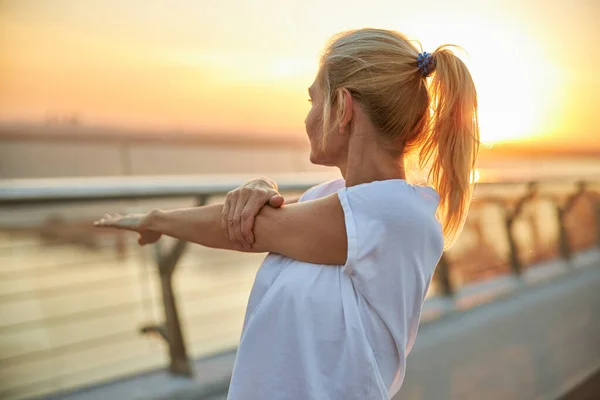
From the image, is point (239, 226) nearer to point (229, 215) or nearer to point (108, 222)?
point (229, 215)

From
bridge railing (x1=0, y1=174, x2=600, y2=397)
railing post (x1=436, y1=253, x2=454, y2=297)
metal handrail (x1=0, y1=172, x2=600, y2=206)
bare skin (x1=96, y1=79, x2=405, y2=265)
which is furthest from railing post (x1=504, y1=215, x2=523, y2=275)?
bare skin (x1=96, y1=79, x2=405, y2=265)

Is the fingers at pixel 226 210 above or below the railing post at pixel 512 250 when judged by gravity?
above

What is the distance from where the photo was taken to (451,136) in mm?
1149

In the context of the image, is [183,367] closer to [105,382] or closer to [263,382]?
[105,382]

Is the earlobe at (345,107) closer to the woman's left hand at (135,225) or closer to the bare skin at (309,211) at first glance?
the bare skin at (309,211)

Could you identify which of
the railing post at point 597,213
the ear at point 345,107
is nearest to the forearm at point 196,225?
the ear at point 345,107

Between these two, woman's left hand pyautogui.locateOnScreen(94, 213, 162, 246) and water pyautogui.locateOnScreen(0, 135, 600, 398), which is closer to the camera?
woman's left hand pyautogui.locateOnScreen(94, 213, 162, 246)

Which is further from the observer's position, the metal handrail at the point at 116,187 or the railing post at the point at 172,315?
the railing post at the point at 172,315

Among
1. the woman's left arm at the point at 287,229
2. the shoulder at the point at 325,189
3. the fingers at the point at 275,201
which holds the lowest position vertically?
the woman's left arm at the point at 287,229

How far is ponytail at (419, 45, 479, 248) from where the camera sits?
112 cm

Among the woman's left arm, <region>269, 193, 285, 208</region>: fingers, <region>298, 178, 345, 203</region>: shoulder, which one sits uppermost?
<region>269, 193, 285, 208</region>: fingers

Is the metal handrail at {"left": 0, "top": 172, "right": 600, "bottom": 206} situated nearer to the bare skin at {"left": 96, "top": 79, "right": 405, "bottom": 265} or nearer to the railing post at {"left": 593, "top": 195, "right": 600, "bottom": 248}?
the bare skin at {"left": 96, "top": 79, "right": 405, "bottom": 265}

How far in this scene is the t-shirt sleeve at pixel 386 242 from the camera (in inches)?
40.1

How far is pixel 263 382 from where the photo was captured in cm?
103
